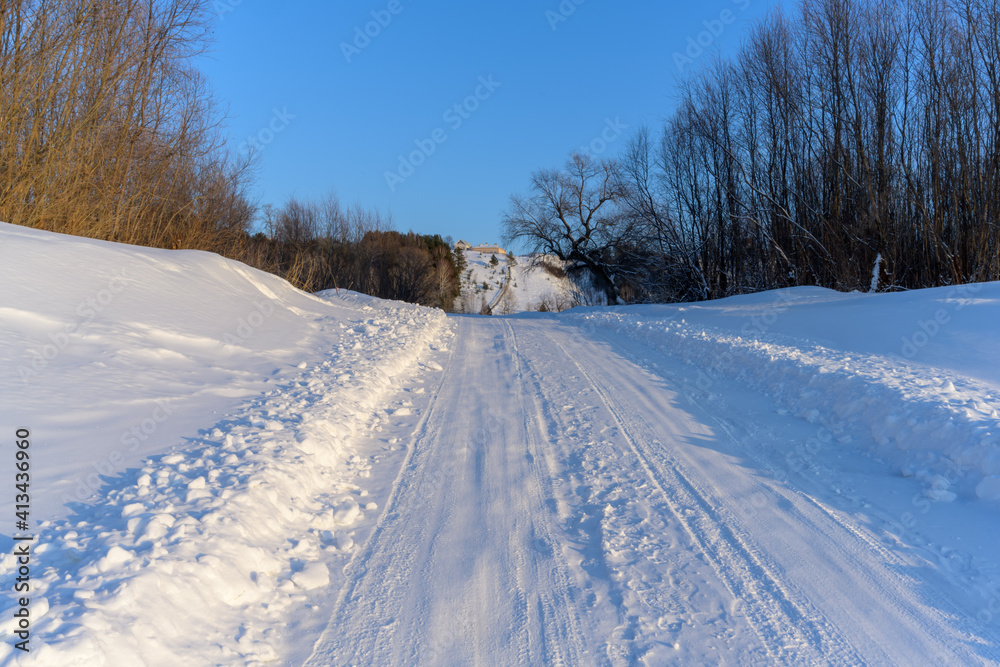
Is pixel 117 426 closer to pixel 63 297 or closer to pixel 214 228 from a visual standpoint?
pixel 63 297

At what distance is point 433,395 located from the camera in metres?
7.40

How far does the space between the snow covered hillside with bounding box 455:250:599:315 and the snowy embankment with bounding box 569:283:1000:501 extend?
762 inches

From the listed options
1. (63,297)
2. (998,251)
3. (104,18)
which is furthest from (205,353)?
(998,251)

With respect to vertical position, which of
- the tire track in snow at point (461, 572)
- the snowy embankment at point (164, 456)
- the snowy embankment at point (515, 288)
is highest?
the snowy embankment at point (515, 288)

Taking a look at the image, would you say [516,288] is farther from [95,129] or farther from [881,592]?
[881,592]

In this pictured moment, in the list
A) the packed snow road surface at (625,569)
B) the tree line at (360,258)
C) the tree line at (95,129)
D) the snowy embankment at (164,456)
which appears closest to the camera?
the snowy embankment at (164,456)

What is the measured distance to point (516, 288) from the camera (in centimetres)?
5906

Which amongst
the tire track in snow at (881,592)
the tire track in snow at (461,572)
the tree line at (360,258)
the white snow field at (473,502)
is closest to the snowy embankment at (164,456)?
the white snow field at (473,502)

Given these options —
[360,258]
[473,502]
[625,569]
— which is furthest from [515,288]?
[625,569]

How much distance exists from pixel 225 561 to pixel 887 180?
2190cm

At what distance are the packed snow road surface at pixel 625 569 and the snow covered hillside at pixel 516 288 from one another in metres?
28.0

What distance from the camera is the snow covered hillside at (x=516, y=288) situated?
109 feet

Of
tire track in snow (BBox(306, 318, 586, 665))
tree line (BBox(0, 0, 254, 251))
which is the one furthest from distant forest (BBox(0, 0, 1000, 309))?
tire track in snow (BBox(306, 318, 586, 665))

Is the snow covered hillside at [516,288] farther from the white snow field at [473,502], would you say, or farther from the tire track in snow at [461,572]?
the tire track in snow at [461,572]
